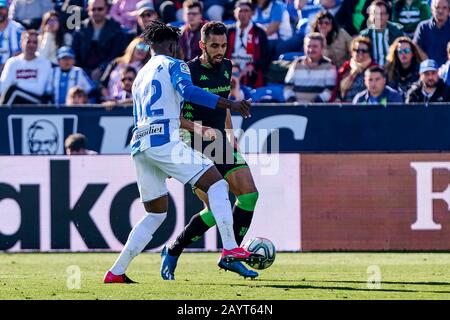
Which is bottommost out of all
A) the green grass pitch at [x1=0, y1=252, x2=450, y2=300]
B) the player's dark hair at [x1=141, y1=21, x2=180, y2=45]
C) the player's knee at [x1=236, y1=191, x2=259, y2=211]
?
the green grass pitch at [x1=0, y1=252, x2=450, y2=300]

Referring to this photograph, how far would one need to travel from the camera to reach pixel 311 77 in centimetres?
1656

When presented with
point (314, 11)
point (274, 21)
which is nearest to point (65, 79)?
point (274, 21)

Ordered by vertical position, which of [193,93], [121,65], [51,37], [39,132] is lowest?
[39,132]

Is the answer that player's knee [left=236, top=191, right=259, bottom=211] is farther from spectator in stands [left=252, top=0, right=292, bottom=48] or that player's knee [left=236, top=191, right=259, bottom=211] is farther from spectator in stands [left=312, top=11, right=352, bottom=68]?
spectator in stands [left=252, top=0, right=292, bottom=48]

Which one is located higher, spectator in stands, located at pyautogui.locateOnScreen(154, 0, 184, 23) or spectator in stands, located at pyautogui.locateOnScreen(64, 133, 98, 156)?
spectator in stands, located at pyautogui.locateOnScreen(154, 0, 184, 23)

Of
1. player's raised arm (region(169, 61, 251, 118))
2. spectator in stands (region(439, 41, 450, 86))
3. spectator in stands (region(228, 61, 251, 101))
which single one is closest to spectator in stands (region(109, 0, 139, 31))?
spectator in stands (region(228, 61, 251, 101))

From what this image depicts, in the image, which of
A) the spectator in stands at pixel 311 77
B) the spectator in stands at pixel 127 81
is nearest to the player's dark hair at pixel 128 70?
the spectator in stands at pixel 127 81

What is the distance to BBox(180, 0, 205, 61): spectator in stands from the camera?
56.7 feet

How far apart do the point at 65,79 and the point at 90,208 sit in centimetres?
349

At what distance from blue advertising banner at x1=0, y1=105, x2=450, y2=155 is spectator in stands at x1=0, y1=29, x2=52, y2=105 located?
143 cm

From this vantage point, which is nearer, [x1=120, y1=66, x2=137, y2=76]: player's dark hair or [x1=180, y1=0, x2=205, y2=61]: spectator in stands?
[x1=120, y1=66, x2=137, y2=76]: player's dark hair

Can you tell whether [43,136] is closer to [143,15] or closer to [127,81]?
[127,81]

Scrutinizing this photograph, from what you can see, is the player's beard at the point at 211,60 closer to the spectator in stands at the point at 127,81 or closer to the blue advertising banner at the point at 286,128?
the blue advertising banner at the point at 286,128

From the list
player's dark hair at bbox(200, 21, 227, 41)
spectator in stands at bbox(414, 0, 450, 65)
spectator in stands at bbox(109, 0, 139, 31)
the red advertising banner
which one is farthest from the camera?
spectator in stands at bbox(109, 0, 139, 31)
